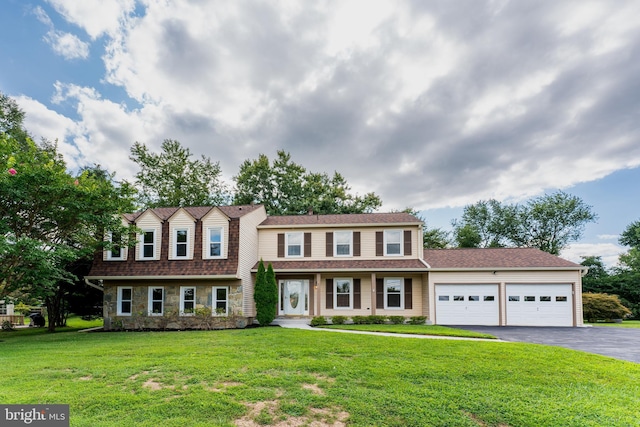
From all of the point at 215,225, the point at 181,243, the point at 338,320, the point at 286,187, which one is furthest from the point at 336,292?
the point at 286,187

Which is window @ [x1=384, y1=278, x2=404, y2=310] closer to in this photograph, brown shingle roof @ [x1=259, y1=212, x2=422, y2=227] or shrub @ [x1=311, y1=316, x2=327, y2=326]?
brown shingle roof @ [x1=259, y1=212, x2=422, y2=227]

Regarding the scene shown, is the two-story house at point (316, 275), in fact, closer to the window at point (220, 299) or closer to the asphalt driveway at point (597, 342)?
the window at point (220, 299)

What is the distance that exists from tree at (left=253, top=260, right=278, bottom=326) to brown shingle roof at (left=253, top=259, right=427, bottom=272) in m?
1.38

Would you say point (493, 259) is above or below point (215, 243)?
below

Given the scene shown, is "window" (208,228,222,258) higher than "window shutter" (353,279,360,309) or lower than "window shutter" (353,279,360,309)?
higher

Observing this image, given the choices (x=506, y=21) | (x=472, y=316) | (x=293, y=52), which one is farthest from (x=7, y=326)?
(x=506, y=21)

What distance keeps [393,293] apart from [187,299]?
1043cm

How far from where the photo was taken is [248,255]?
60.5ft

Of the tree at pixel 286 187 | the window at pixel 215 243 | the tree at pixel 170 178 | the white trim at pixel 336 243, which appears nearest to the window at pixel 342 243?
the white trim at pixel 336 243

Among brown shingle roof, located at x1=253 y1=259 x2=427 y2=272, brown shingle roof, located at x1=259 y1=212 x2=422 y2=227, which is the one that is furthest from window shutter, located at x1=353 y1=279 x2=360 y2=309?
brown shingle roof, located at x1=259 y1=212 x2=422 y2=227

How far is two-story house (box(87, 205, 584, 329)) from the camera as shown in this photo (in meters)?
17.1

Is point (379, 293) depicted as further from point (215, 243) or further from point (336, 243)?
point (215, 243)

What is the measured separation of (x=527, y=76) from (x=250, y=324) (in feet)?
54.6

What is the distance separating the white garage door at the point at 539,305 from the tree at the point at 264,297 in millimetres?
11584
